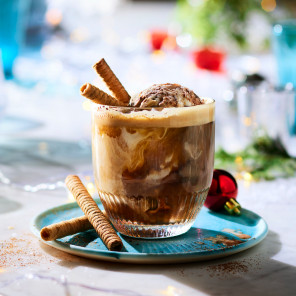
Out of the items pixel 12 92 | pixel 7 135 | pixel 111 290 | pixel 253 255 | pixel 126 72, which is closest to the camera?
pixel 111 290

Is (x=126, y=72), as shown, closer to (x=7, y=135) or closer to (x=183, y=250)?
(x=7, y=135)

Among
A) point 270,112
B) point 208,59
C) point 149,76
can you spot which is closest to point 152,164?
point 270,112

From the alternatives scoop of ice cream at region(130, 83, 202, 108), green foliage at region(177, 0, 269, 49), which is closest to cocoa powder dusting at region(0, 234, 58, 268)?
scoop of ice cream at region(130, 83, 202, 108)

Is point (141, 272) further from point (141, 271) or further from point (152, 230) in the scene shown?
point (152, 230)

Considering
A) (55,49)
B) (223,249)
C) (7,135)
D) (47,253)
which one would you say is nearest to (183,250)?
(223,249)

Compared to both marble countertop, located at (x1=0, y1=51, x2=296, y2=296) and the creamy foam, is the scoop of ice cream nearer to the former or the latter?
the creamy foam

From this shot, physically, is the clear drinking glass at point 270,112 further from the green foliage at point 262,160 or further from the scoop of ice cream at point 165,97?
the scoop of ice cream at point 165,97
